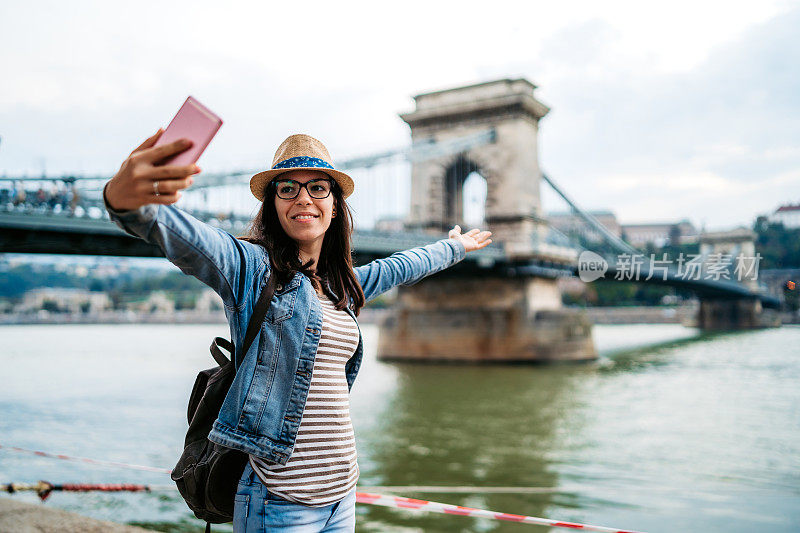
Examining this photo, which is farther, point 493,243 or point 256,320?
point 493,243

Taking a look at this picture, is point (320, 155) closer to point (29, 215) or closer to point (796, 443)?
point (796, 443)

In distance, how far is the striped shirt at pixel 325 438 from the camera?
1.19 m

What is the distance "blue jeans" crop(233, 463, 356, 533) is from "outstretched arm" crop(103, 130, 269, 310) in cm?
31

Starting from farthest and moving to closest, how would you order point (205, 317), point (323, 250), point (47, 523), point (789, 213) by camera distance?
1. point (205, 317)
2. point (789, 213)
3. point (47, 523)
4. point (323, 250)

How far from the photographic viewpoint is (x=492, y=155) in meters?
20.5

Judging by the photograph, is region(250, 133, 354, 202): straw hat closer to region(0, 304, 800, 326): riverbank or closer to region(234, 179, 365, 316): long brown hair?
region(234, 179, 365, 316): long brown hair

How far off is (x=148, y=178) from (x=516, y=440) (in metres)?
7.49

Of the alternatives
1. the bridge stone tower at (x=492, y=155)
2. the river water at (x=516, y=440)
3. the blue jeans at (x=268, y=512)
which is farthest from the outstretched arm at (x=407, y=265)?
the bridge stone tower at (x=492, y=155)

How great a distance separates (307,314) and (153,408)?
9987mm

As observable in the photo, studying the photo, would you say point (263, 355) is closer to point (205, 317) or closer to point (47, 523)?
point (47, 523)

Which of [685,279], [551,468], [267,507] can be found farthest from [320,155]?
[685,279]

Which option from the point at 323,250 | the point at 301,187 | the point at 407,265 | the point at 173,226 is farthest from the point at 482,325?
the point at 173,226

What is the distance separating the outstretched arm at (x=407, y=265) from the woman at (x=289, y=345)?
12cm

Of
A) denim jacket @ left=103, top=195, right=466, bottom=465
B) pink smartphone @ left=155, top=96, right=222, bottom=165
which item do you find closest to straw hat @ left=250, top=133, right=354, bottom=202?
denim jacket @ left=103, top=195, right=466, bottom=465
